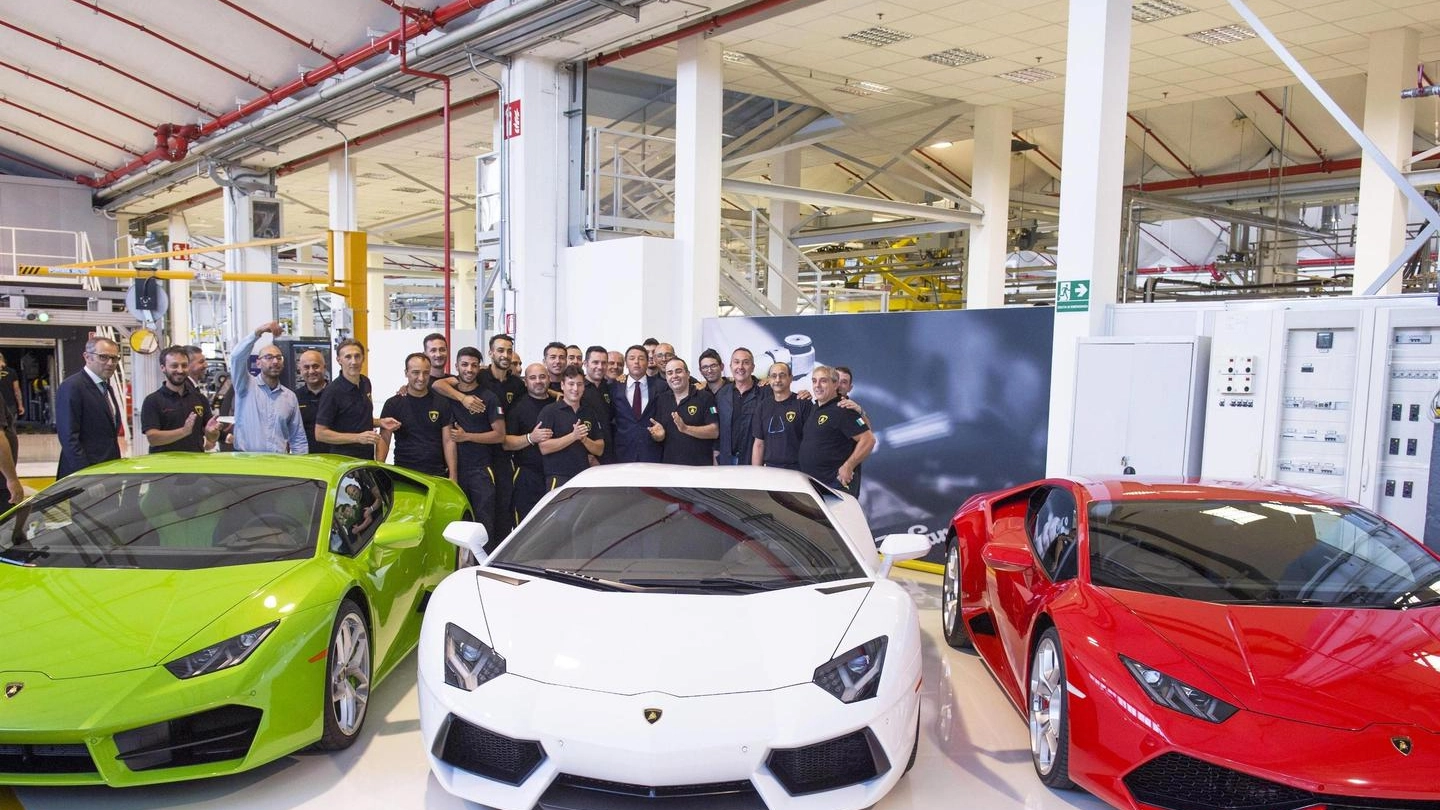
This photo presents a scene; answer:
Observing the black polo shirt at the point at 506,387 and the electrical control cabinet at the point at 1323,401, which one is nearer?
the electrical control cabinet at the point at 1323,401

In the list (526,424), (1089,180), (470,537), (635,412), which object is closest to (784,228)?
(1089,180)

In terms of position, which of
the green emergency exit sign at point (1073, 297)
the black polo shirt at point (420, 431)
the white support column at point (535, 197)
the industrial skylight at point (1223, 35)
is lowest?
the black polo shirt at point (420, 431)

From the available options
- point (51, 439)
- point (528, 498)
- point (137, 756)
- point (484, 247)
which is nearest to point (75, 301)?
point (51, 439)

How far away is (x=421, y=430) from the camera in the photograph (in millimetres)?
5859

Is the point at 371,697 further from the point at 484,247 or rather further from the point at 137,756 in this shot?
the point at 484,247

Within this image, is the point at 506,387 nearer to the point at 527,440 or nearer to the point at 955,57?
the point at 527,440

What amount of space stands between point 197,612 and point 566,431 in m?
2.90

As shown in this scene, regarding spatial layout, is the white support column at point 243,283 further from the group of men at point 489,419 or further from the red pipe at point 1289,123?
the red pipe at point 1289,123

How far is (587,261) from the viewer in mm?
10273

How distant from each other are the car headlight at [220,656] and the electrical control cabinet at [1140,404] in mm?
5207

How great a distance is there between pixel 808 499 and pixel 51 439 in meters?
12.6

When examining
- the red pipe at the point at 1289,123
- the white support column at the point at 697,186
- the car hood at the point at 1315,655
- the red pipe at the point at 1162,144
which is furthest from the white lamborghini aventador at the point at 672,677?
the red pipe at the point at 1162,144

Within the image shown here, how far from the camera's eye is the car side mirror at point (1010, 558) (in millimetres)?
3752

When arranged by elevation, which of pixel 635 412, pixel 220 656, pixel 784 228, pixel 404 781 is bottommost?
pixel 404 781
